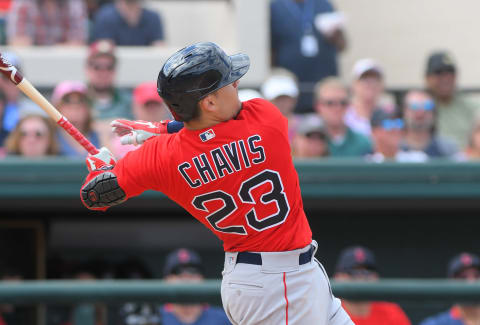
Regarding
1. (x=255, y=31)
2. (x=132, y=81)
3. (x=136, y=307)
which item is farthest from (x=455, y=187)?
(x=132, y=81)

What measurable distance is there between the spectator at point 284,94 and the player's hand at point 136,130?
2.73 metres

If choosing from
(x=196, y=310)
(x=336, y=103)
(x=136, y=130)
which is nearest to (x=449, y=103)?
(x=336, y=103)

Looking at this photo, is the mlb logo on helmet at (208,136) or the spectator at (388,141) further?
the spectator at (388,141)

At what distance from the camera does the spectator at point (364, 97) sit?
6.38 meters

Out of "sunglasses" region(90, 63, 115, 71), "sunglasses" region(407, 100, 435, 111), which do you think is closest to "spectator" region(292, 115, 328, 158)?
"sunglasses" region(407, 100, 435, 111)

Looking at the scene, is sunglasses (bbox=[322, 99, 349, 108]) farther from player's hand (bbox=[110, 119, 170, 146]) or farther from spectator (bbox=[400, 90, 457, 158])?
player's hand (bbox=[110, 119, 170, 146])

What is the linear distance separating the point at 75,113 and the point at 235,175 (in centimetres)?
275

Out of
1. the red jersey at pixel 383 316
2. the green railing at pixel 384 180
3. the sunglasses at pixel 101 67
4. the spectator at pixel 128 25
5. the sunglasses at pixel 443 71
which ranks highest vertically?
the spectator at pixel 128 25

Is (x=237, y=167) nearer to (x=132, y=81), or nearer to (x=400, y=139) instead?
(x=400, y=139)

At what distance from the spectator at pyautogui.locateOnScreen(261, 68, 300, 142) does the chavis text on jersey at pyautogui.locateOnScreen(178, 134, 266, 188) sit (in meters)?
2.99

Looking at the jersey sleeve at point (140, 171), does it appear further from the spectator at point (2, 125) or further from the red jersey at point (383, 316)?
the spectator at point (2, 125)

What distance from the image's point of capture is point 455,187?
17.4 ft

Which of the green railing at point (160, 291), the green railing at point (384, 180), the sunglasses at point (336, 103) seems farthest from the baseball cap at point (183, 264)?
the sunglasses at point (336, 103)

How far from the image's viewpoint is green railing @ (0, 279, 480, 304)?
4609mm
